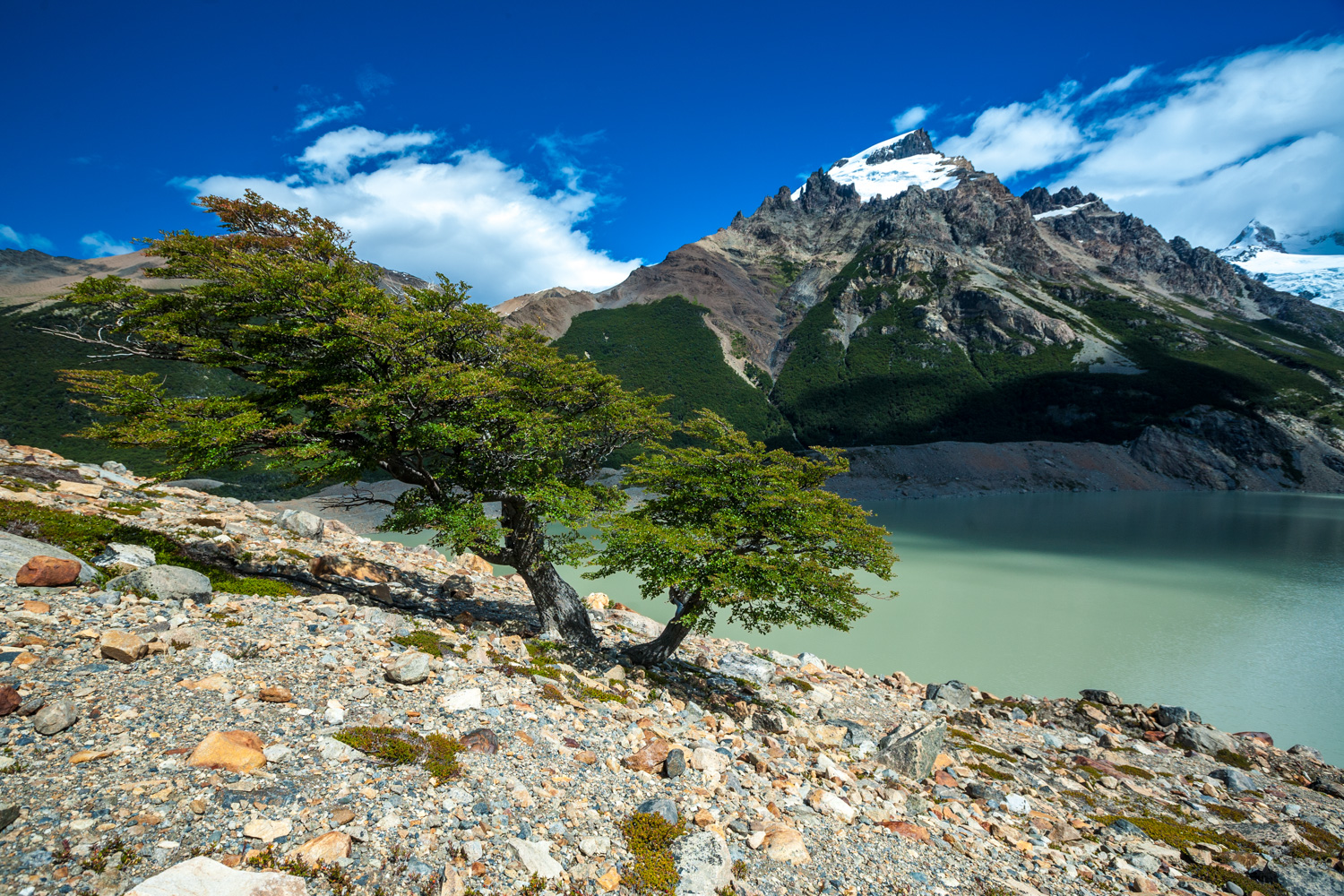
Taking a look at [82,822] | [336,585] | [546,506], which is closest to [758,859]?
[82,822]

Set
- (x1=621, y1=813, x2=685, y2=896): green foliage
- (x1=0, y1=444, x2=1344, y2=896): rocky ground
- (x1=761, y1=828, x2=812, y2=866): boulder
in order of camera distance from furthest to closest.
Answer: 1. (x1=761, y1=828, x2=812, y2=866): boulder
2. (x1=621, y1=813, x2=685, y2=896): green foliage
3. (x1=0, y1=444, x2=1344, y2=896): rocky ground

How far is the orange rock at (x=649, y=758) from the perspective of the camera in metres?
6.39

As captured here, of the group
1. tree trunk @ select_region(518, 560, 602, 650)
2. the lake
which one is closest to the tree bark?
tree trunk @ select_region(518, 560, 602, 650)

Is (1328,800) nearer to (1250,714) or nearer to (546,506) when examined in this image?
(1250,714)

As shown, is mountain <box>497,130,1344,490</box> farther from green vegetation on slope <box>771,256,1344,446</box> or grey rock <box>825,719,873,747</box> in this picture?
grey rock <box>825,719,873,747</box>

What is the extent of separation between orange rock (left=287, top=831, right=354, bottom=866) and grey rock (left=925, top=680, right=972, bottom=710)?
13434 mm

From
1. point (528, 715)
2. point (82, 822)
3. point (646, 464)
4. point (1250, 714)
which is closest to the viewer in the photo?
point (82, 822)

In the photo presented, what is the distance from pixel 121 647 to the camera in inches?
215

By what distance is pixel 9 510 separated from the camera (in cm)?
866

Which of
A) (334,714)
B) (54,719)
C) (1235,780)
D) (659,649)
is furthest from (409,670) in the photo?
(1235,780)

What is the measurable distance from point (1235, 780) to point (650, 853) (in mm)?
12463

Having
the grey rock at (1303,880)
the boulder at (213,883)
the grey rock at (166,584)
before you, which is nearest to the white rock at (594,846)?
the boulder at (213,883)

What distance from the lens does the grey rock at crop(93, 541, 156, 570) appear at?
8.20 m

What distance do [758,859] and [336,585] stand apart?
10020 millimetres
